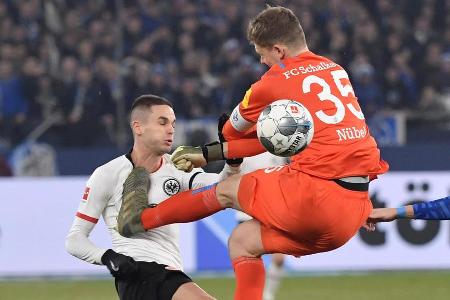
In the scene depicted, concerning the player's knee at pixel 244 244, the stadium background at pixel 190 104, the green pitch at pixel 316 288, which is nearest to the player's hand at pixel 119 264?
the player's knee at pixel 244 244

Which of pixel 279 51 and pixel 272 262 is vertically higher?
pixel 279 51

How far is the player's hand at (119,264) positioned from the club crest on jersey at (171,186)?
57 cm

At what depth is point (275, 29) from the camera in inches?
260

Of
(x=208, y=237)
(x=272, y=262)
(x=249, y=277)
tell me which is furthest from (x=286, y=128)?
(x=208, y=237)

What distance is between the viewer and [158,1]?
1563cm

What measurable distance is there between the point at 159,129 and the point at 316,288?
5.56 metres

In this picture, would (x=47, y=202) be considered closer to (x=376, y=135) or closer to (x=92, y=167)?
(x=92, y=167)

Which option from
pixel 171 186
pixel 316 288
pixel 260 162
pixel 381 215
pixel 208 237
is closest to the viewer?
pixel 381 215

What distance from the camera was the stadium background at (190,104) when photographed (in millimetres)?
13398

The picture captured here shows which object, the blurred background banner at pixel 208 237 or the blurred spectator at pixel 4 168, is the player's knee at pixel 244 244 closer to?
the blurred background banner at pixel 208 237

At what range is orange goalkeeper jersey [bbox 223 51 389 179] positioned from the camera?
21.3ft

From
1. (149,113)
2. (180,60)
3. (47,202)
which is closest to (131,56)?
(180,60)

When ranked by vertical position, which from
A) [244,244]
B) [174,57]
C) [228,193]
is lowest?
[244,244]

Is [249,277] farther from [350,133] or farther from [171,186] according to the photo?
[350,133]
